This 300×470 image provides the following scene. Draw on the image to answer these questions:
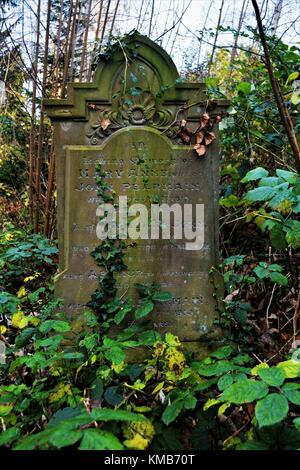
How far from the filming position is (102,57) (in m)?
2.58

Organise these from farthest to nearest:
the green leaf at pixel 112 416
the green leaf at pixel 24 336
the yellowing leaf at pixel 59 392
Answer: the green leaf at pixel 24 336, the yellowing leaf at pixel 59 392, the green leaf at pixel 112 416

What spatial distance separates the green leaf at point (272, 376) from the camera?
129 cm

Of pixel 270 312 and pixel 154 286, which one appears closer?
pixel 154 286

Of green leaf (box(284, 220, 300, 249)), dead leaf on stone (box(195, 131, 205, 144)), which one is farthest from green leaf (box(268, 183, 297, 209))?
dead leaf on stone (box(195, 131, 205, 144))

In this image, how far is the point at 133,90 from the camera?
8.41 feet

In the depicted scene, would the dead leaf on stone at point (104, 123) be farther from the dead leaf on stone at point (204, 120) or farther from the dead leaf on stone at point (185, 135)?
the dead leaf on stone at point (204, 120)

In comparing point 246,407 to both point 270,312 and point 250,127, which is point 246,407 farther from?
point 250,127

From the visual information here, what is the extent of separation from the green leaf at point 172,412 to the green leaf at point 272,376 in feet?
1.35

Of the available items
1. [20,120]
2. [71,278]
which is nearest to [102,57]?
[71,278]

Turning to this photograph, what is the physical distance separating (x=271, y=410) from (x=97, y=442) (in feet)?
1.88

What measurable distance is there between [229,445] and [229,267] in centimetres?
217

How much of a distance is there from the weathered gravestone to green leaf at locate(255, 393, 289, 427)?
135cm

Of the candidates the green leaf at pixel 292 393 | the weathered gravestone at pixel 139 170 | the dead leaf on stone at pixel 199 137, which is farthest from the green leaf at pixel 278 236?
the green leaf at pixel 292 393
